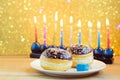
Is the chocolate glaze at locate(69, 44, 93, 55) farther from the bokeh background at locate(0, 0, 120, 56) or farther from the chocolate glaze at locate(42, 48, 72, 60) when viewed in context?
the bokeh background at locate(0, 0, 120, 56)

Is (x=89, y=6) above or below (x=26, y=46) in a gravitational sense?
above

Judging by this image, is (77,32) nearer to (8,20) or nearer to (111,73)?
(8,20)

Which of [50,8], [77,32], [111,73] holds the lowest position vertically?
[111,73]

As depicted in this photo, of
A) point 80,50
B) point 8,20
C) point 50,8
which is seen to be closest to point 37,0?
point 50,8

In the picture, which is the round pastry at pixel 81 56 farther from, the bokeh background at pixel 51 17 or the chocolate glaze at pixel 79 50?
the bokeh background at pixel 51 17

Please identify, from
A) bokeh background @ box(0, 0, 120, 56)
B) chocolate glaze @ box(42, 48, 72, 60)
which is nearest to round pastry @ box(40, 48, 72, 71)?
chocolate glaze @ box(42, 48, 72, 60)

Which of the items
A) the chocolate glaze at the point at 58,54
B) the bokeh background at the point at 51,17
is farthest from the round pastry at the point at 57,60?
the bokeh background at the point at 51,17

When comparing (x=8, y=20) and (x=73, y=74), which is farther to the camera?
(x=8, y=20)
